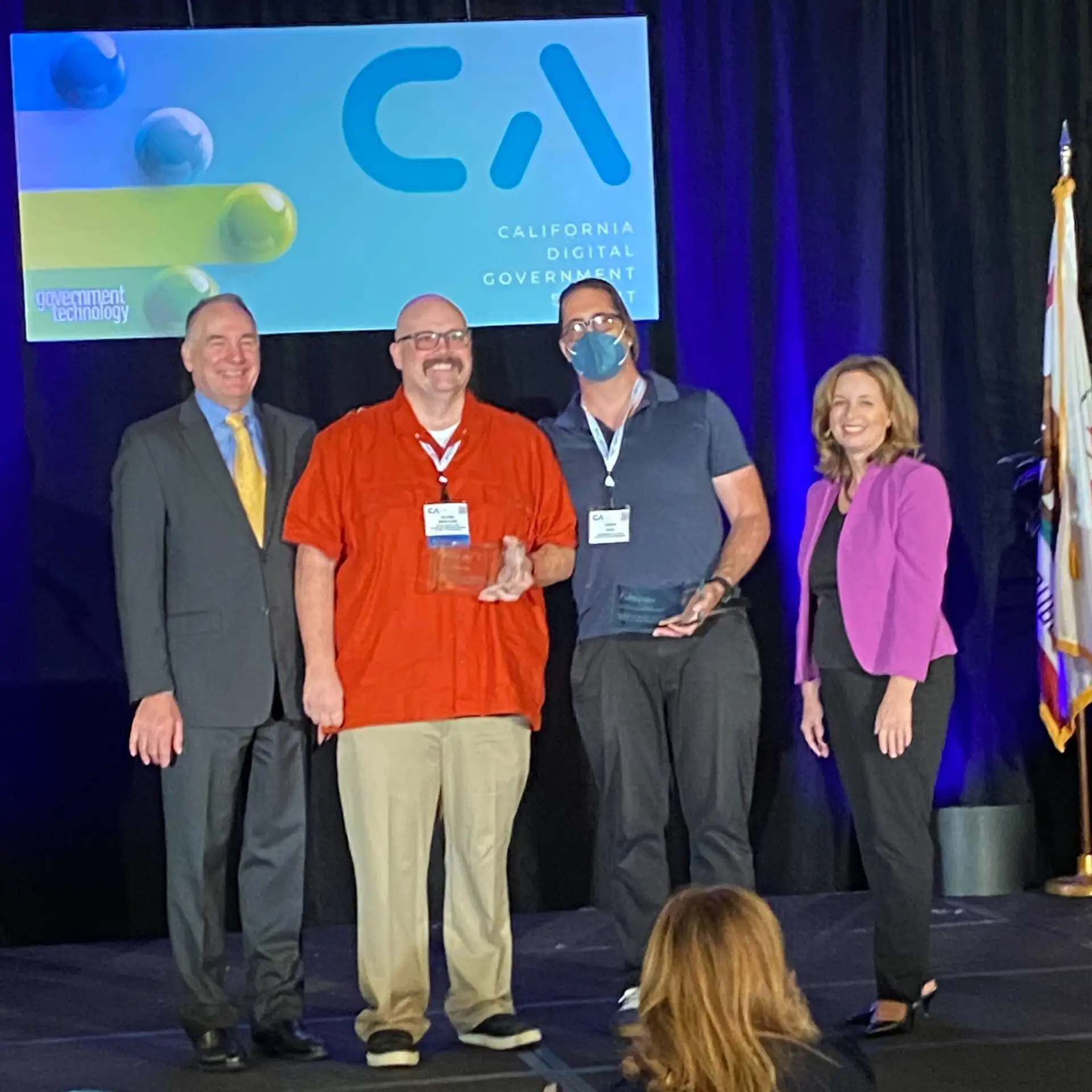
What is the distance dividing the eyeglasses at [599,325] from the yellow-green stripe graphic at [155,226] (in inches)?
62.2

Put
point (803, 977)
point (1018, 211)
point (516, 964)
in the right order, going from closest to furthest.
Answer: point (803, 977) → point (516, 964) → point (1018, 211)

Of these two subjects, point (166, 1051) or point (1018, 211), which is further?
point (1018, 211)

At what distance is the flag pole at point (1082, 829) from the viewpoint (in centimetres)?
516

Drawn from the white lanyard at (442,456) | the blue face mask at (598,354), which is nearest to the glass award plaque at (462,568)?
the white lanyard at (442,456)

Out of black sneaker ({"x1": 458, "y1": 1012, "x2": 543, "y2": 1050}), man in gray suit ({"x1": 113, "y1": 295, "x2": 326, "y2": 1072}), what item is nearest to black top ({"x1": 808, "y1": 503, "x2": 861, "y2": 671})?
black sneaker ({"x1": 458, "y1": 1012, "x2": 543, "y2": 1050})

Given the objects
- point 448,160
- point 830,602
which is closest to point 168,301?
point 448,160

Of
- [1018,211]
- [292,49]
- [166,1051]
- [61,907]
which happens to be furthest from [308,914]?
[1018,211]

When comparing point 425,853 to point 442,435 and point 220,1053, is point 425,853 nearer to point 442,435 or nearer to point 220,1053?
point 220,1053

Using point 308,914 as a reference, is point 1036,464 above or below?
above

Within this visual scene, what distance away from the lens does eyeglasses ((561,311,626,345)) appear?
385 cm

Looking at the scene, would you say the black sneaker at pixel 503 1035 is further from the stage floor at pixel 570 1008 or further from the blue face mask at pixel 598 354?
the blue face mask at pixel 598 354

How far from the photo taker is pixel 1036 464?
17.5 ft

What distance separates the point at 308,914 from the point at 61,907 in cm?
75

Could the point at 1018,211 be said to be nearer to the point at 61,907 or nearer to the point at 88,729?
the point at 88,729
